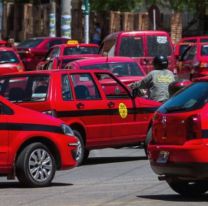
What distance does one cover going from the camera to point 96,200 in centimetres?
1162

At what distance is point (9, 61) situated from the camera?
31.6 meters

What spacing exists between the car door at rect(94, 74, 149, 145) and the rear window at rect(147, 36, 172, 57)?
38.7 feet

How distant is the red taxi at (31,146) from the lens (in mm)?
13031

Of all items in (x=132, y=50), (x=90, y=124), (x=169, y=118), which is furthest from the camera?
(x=132, y=50)

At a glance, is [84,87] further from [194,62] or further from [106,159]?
[194,62]

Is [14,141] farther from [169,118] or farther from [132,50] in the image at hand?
[132,50]

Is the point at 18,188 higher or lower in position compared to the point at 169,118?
lower

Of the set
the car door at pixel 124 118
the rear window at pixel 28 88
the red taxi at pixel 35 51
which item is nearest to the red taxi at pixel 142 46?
the red taxi at pixel 35 51

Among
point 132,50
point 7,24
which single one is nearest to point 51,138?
point 132,50

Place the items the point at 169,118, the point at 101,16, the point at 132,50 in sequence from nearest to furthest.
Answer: the point at 169,118 → the point at 132,50 → the point at 101,16

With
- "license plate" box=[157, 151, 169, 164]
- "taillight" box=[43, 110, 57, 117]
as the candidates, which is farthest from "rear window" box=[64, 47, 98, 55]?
"license plate" box=[157, 151, 169, 164]

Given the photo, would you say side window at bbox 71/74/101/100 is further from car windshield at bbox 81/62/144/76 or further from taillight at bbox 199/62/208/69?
taillight at bbox 199/62/208/69

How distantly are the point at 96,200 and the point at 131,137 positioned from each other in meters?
5.54

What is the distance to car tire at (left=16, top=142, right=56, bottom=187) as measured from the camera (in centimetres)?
1312
